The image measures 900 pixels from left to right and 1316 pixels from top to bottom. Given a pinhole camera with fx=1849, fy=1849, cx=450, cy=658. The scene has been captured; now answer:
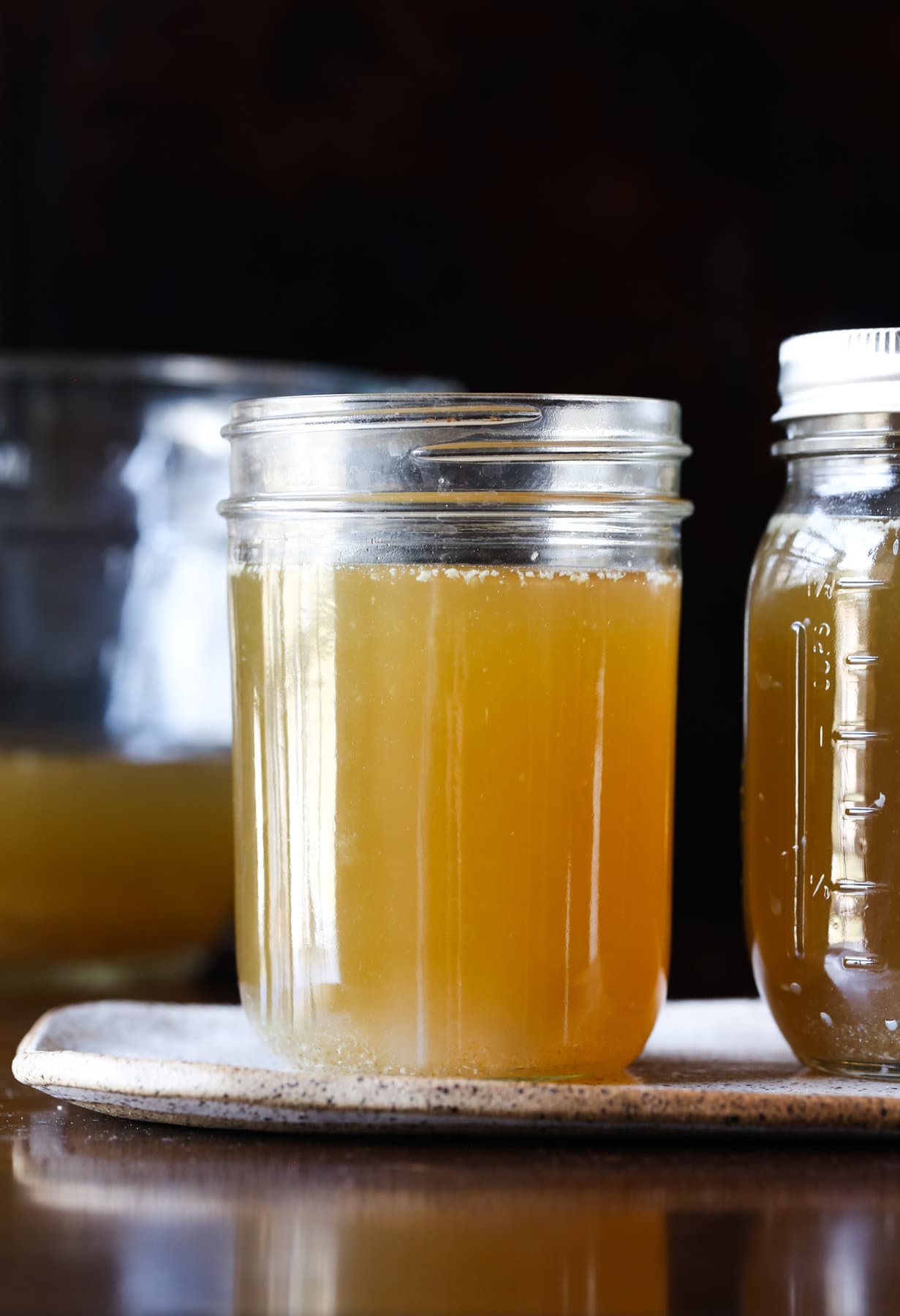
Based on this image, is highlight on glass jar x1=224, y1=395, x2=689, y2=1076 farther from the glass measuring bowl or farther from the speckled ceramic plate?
the glass measuring bowl

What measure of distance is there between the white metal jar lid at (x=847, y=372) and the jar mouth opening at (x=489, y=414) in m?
0.06

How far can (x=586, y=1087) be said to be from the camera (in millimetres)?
672

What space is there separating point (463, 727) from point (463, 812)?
0.11 ft

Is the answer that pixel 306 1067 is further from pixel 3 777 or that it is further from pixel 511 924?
pixel 3 777

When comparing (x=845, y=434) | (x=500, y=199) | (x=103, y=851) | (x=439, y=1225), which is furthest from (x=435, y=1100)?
(x=500, y=199)

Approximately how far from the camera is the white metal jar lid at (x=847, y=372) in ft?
2.44

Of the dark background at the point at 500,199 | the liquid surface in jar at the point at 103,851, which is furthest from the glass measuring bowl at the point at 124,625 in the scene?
the dark background at the point at 500,199

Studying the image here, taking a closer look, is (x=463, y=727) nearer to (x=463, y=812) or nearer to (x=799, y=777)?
(x=463, y=812)

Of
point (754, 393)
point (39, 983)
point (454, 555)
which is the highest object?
point (754, 393)

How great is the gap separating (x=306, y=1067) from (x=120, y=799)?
436 mm

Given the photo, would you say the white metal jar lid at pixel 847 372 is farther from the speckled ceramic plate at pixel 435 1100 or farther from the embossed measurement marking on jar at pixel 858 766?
the speckled ceramic plate at pixel 435 1100

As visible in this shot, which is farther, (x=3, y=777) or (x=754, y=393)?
(x=754, y=393)

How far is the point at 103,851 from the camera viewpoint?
116cm

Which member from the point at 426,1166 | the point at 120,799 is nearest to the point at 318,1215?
the point at 426,1166
